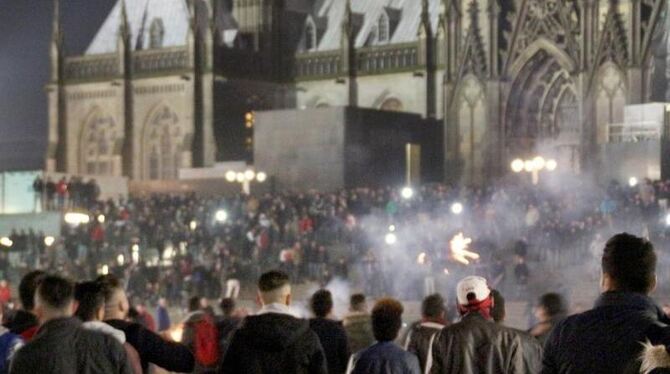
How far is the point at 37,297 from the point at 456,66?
1800 inches

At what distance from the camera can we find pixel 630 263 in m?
6.41

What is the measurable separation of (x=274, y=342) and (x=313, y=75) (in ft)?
185

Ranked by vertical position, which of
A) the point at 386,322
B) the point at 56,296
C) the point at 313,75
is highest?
the point at 313,75

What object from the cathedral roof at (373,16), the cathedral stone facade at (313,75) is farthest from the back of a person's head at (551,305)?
the cathedral roof at (373,16)

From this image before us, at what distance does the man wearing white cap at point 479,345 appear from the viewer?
8.72 m

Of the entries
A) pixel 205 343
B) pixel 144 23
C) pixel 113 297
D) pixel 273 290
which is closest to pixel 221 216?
pixel 144 23

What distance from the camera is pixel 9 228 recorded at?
→ 2014 inches

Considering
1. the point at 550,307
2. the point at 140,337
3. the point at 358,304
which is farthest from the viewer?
the point at 358,304

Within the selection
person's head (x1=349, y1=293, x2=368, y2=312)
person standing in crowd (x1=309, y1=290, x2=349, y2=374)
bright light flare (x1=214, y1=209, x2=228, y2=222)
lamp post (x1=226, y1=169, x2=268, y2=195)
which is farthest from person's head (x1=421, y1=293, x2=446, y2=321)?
lamp post (x1=226, y1=169, x2=268, y2=195)

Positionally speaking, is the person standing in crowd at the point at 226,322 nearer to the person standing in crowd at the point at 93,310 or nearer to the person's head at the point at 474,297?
the person's head at the point at 474,297

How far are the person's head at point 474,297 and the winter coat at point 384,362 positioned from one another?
88 centimetres

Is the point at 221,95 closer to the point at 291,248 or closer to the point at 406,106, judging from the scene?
the point at 406,106

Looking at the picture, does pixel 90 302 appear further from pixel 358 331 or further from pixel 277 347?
pixel 358 331

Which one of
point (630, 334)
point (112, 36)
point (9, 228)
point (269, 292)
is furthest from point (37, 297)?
point (112, 36)
